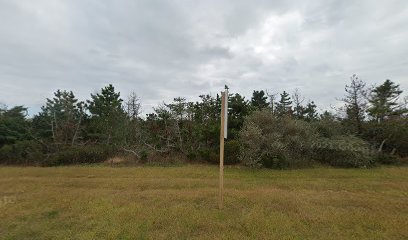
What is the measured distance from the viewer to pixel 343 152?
41.7 ft

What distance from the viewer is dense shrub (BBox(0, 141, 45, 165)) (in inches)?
624

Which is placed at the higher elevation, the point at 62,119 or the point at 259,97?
the point at 259,97

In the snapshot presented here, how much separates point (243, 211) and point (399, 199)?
14.5ft

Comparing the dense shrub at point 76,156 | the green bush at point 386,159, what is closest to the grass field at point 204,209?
the green bush at point 386,159

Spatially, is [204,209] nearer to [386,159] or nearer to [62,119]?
[386,159]

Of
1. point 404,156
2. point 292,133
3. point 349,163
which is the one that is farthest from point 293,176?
point 404,156

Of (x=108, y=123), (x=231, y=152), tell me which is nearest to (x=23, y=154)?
(x=108, y=123)

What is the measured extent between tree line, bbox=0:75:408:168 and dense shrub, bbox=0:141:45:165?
0.18 ft

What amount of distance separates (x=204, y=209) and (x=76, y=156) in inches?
498

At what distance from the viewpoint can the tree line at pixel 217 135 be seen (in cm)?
1266

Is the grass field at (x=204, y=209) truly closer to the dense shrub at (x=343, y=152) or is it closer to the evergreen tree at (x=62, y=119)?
the dense shrub at (x=343, y=152)

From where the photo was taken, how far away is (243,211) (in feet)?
18.2

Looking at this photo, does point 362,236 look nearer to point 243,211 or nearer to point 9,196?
point 243,211

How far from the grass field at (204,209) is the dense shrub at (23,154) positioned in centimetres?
730
